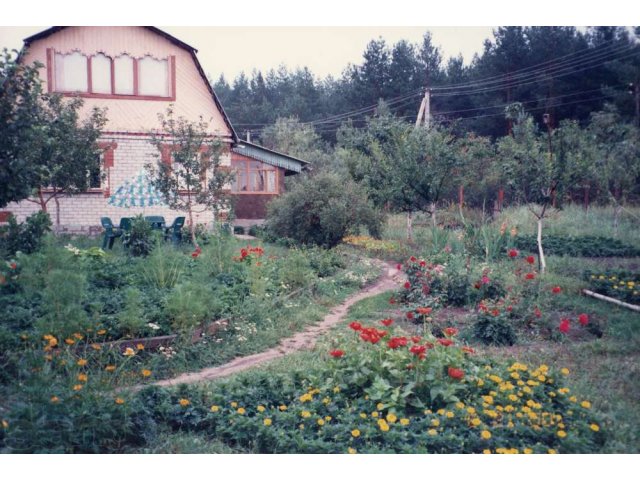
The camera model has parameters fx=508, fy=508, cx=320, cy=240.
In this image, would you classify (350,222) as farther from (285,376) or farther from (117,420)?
(117,420)

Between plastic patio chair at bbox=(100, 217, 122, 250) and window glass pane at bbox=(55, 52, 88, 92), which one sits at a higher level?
window glass pane at bbox=(55, 52, 88, 92)

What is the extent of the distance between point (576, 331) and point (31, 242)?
24.1ft

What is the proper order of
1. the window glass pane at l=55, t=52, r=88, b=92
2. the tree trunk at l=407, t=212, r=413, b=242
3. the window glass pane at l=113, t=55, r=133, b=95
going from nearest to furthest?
the window glass pane at l=55, t=52, r=88, b=92
the window glass pane at l=113, t=55, r=133, b=95
the tree trunk at l=407, t=212, r=413, b=242

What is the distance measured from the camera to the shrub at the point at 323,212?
450 inches

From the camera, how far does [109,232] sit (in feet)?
29.4

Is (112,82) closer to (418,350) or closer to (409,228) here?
(409,228)

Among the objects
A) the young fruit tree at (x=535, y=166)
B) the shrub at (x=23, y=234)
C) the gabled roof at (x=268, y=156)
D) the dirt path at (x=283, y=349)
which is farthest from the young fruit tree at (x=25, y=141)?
the gabled roof at (x=268, y=156)

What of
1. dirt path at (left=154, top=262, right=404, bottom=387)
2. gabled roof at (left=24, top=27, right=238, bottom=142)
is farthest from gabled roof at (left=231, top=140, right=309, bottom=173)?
dirt path at (left=154, top=262, right=404, bottom=387)

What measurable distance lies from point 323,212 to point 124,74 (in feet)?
16.0

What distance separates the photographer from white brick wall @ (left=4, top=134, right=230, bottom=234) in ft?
26.1

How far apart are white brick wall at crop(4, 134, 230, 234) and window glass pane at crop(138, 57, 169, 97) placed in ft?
3.40

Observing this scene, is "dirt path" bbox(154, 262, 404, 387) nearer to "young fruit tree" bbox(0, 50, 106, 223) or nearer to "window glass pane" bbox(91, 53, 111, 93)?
"young fruit tree" bbox(0, 50, 106, 223)

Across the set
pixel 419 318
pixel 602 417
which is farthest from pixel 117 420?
pixel 419 318

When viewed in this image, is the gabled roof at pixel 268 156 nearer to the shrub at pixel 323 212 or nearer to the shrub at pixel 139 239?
the shrub at pixel 323 212
